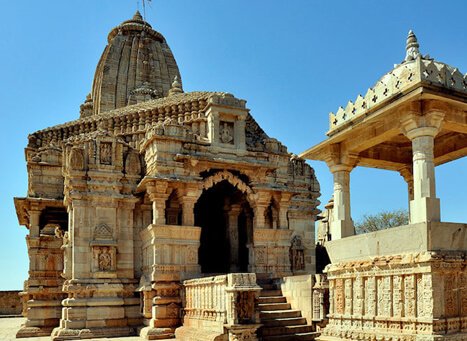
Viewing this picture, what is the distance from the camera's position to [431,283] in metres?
6.69

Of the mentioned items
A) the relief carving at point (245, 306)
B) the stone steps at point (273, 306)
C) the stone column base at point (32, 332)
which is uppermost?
the relief carving at point (245, 306)

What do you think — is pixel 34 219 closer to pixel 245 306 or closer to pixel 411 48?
pixel 245 306

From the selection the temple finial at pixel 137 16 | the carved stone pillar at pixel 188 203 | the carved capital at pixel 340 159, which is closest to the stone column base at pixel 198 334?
the carved stone pillar at pixel 188 203

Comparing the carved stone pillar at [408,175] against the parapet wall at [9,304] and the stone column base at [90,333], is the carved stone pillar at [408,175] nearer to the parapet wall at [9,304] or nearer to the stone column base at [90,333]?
the stone column base at [90,333]

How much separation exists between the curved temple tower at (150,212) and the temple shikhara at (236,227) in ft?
0.14

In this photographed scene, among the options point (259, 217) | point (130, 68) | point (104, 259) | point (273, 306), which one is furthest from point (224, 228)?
point (130, 68)

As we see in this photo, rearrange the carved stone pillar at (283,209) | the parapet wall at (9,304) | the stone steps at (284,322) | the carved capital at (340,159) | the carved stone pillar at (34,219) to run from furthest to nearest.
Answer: the parapet wall at (9,304)
the carved stone pillar at (34,219)
the carved stone pillar at (283,209)
the stone steps at (284,322)
the carved capital at (340,159)

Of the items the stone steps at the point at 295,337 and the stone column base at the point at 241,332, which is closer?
the stone column base at the point at 241,332

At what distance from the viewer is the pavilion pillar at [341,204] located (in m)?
8.77

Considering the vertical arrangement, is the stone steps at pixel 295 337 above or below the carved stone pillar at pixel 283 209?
below

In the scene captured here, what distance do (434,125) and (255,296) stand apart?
5538 mm

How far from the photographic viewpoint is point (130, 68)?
32656 mm

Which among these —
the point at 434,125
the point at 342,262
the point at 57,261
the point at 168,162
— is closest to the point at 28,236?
the point at 57,261

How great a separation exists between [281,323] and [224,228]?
630 centimetres
